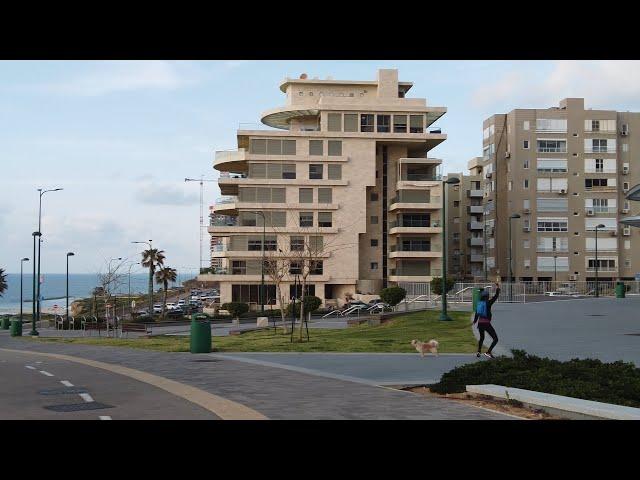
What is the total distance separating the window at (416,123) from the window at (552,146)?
19.8m

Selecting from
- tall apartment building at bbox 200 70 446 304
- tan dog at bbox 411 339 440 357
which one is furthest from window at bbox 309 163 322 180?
tan dog at bbox 411 339 440 357

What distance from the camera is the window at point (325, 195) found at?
254 feet

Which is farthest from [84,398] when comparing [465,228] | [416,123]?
[465,228]

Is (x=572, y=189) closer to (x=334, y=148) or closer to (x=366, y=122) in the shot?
(x=366, y=122)

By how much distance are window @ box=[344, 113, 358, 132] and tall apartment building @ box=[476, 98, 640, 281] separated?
23.6 meters

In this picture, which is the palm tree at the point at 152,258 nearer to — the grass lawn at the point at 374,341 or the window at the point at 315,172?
the window at the point at 315,172

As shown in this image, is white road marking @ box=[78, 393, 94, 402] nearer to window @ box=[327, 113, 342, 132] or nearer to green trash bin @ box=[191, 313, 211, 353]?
green trash bin @ box=[191, 313, 211, 353]

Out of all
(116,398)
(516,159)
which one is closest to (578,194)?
(516,159)

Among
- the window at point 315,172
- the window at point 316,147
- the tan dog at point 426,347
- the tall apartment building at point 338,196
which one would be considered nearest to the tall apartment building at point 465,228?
the tall apartment building at point 338,196

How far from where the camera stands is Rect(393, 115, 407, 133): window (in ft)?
260
